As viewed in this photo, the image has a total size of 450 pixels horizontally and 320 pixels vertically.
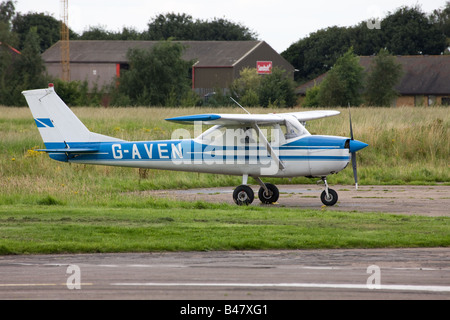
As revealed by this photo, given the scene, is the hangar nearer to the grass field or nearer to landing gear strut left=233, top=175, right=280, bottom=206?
the grass field

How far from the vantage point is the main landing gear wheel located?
16.8 m

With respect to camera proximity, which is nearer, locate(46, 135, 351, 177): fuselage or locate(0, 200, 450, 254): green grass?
locate(0, 200, 450, 254): green grass

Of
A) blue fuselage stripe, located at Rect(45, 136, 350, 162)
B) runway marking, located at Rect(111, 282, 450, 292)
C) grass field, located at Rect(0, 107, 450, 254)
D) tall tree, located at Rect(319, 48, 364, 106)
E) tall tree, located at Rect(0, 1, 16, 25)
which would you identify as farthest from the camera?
tall tree, located at Rect(0, 1, 16, 25)

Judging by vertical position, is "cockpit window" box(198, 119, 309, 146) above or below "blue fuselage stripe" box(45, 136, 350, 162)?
above

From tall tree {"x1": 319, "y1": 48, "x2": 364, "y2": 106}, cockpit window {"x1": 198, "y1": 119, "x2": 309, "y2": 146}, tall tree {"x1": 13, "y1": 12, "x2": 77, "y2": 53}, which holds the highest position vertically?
tall tree {"x1": 13, "y1": 12, "x2": 77, "y2": 53}

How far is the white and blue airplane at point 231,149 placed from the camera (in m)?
16.7

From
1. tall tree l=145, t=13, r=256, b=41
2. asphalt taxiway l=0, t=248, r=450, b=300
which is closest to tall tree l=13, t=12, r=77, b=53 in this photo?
tall tree l=145, t=13, r=256, b=41

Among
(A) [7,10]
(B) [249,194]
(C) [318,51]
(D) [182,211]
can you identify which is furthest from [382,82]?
(A) [7,10]

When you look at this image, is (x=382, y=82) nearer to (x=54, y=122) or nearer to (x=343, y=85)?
(x=343, y=85)

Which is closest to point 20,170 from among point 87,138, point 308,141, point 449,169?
point 87,138

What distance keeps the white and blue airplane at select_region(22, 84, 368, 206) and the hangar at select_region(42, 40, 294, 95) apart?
61.1m

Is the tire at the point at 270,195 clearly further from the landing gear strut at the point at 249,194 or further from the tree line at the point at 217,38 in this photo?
the tree line at the point at 217,38

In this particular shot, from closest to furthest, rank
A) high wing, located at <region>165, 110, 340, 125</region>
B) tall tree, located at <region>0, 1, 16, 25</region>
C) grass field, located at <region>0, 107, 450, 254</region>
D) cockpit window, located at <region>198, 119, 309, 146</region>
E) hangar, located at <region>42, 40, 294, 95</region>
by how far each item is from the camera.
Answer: grass field, located at <region>0, 107, 450, 254</region> → high wing, located at <region>165, 110, 340, 125</region> → cockpit window, located at <region>198, 119, 309, 146</region> → hangar, located at <region>42, 40, 294, 95</region> → tall tree, located at <region>0, 1, 16, 25</region>
